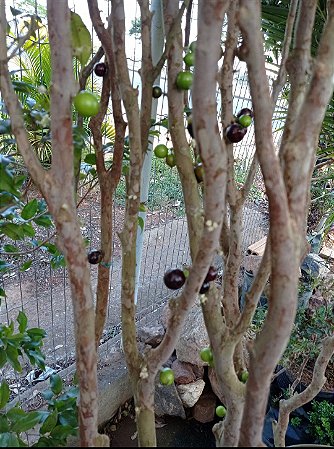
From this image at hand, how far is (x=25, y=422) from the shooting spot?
0.73 m

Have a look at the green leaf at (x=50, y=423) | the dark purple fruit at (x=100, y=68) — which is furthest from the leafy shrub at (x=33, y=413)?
the dark purple fruit at (x=100, y=68)

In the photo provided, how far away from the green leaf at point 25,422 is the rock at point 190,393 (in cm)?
105

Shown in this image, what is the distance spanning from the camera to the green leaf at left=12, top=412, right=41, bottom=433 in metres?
0.73

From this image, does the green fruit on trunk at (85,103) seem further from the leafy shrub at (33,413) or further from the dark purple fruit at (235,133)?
the leafy shrub at (33,413)

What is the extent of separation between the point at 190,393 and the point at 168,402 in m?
0.10

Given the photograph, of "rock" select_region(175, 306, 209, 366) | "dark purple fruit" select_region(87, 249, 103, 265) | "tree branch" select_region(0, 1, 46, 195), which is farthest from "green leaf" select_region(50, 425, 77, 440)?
"rock" select_region(175, 306, 209, 366)

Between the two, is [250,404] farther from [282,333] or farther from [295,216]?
[295,216]

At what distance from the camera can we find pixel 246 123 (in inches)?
29.3

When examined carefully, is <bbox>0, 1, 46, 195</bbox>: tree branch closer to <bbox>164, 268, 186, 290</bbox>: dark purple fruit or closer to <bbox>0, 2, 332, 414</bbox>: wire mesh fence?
<bbox>164, 268, 186, 290</bbox>: dark purple fruit

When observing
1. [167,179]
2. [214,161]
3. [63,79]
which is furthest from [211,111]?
[167,179]

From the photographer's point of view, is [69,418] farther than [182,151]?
Yes

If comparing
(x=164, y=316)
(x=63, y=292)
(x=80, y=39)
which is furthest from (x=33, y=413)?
(x=63, y=292)

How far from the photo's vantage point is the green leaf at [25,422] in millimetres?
725

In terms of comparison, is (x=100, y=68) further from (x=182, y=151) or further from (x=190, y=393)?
(x=190, y=393)
